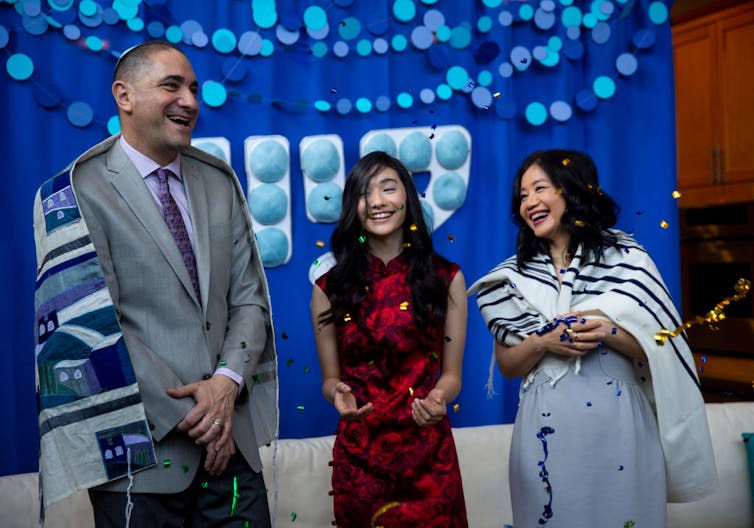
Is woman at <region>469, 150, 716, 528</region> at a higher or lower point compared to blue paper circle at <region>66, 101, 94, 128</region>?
lower

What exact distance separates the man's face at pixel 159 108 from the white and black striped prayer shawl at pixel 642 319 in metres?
0.97

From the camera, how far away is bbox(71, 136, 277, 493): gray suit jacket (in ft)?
5.78

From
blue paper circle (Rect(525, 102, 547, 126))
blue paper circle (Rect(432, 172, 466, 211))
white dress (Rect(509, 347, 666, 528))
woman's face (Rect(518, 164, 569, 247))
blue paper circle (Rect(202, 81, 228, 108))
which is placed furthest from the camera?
blue paper circle (Rect(525, 102, 547, 126))

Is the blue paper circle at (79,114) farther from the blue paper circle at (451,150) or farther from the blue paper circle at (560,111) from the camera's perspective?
→ the blue paper circle at (560,111)

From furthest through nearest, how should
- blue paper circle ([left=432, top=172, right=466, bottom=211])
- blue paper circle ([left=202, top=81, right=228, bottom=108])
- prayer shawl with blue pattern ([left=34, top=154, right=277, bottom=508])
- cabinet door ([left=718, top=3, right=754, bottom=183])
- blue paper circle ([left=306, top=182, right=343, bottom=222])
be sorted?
cabinet door ([left=718, top=3, right=754, bottom=183]) < blue paper circle ([left=432, top=172, right=466, bottom=211]) < blue paper circle ([left=306, top=182, right=343, bottom=222]) < blue paper circle ([left=202, top=81, right=228, bottom=108]) < prayer shawl with blue pattern ([left=34, top=154, right=277, bottom=508])

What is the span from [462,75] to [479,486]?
1.68 m

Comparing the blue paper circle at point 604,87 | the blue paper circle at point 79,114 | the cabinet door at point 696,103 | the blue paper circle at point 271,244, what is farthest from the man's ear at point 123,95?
the cabinet door at point 696,103

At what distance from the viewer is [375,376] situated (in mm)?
2221

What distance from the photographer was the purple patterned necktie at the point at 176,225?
1.86 m

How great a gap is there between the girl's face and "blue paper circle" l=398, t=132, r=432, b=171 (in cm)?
104

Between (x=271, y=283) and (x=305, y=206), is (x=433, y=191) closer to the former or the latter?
(x=305, y=206)

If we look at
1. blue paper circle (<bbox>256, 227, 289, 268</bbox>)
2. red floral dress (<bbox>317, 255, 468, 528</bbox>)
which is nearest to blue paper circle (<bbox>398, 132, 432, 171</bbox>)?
blue paper circle (<bbox>256, 227, 289, 268</bbox>)

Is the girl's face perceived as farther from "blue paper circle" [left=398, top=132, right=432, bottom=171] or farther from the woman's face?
"blue paper circle" [left=398, top=132, right=432, bottom=171]

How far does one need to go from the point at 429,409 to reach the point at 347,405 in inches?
8.3
